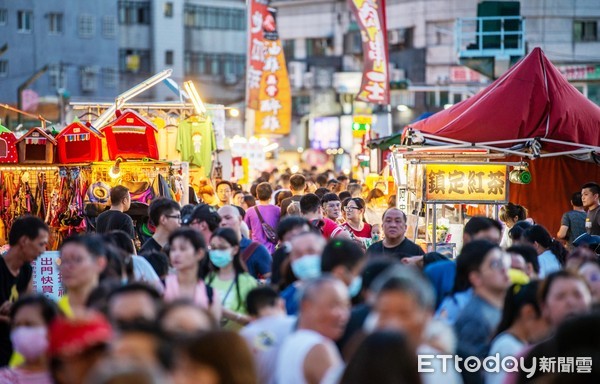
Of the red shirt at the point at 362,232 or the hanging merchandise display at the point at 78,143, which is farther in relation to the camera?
the hanging merchandise display at the point at 78,143

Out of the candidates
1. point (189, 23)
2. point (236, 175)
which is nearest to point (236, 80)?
point (189, 23)

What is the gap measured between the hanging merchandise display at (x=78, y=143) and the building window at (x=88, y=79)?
45116 mm

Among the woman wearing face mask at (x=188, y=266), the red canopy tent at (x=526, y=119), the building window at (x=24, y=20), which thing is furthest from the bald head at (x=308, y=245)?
the building window at (x=24, y=20)

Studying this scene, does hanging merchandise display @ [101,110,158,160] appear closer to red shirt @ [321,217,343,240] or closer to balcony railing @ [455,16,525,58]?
red shirt @ [321,217,343,240]

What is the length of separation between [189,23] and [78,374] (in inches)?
2450

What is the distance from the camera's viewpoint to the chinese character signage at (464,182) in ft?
46.3

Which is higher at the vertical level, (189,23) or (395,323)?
(189,23)

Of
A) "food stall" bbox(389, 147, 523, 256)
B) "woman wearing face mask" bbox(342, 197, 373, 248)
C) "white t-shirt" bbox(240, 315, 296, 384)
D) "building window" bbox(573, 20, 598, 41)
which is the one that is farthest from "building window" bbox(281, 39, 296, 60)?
"white t-shirt" bbox(240, 315, 296, 384)

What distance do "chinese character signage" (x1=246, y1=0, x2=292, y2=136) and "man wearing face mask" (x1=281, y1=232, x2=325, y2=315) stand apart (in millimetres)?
19584

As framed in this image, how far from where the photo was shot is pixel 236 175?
27.0m

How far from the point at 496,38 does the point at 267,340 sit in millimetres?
32086

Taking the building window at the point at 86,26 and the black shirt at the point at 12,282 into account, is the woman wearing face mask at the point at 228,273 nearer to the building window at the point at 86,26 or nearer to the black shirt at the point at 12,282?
the black shirt at the point at 12,282

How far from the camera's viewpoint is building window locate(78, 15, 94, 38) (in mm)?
60125

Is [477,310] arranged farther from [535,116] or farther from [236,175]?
[236,175]
